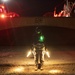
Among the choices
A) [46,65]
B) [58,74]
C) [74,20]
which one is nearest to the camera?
A: [58,74]

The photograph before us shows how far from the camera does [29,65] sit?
48.3 feet

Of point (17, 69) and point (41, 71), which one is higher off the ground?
point (41, 71)

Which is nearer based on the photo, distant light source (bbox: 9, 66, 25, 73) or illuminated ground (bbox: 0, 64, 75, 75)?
illuminated ground (bbox: 0, 64, 75, 75)

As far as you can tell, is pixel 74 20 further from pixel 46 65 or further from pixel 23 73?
pixel 23 73

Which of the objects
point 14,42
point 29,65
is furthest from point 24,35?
point 29,65

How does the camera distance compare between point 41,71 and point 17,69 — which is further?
point 17,69

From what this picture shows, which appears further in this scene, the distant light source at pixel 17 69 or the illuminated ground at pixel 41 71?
the distant light source at pixel 17 69

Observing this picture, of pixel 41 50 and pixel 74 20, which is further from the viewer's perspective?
pixel 74 20

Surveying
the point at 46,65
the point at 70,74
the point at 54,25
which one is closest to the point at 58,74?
the point at 70,74

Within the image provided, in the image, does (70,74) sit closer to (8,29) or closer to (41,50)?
(41,50)

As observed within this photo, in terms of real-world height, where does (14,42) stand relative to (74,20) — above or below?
below

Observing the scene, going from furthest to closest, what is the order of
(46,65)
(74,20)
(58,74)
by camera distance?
(74,20), (46,65), (58,74)

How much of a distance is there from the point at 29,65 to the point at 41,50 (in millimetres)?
2332

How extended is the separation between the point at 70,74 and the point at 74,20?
52.1 ft
